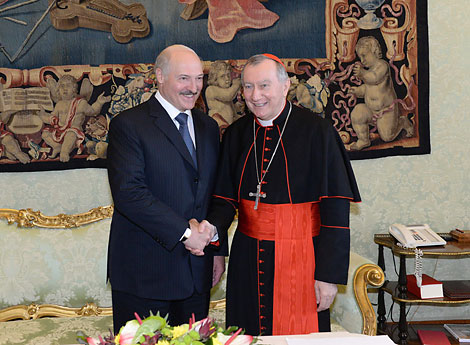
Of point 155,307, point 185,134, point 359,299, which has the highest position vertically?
point 185,134

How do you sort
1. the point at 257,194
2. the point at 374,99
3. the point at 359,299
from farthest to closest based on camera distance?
the point at 374,99
the point at 359,299
the point at 257,194

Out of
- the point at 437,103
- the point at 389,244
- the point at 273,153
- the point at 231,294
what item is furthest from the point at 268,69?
the point at 437,103

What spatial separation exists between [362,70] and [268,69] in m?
1.72

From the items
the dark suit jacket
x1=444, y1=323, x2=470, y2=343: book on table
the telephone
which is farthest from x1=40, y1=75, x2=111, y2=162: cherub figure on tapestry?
x1=444, y1=323, x2=470, y2=343: book on table

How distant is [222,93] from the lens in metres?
3.85

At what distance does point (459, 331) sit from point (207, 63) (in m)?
2.58

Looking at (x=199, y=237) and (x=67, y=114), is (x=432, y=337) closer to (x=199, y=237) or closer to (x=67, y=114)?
(x=199, y=237)

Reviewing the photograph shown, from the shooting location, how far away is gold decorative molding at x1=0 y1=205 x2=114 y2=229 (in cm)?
352

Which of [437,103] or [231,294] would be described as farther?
[437,103]

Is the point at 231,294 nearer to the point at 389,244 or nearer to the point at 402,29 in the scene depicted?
the point at 389,244

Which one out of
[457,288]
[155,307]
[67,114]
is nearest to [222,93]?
[67,114]

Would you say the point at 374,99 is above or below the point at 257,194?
above

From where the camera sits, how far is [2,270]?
3461mm

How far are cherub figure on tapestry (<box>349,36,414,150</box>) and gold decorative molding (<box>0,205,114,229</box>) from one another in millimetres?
1851
